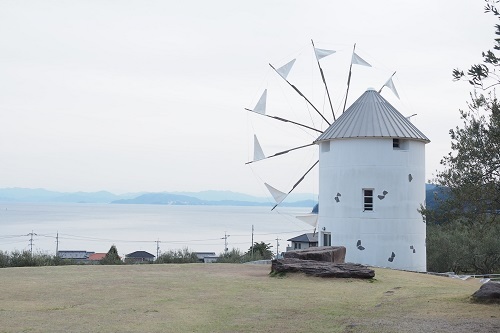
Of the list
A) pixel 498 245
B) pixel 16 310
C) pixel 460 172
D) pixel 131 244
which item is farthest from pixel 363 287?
pixel 131 244

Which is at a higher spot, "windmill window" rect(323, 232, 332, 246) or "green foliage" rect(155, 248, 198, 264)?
"windmill window" rect(323, 232, 332, 246)

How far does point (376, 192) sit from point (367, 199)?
1.77ft

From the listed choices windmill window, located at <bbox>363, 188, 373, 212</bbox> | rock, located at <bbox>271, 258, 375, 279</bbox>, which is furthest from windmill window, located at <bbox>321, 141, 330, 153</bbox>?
rock, located at <bbox>271, 258, 375, 279</bbox>

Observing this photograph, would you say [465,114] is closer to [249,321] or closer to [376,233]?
[249,321]

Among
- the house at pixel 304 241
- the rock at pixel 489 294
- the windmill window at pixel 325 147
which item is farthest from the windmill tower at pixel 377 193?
the house at pixel 304 241

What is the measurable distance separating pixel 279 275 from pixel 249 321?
26.1ft

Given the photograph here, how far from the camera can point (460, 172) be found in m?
13.8

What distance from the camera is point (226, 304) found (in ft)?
49.0

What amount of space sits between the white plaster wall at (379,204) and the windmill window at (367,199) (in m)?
0.20

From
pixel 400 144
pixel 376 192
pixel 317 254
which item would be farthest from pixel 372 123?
pixel 317 254

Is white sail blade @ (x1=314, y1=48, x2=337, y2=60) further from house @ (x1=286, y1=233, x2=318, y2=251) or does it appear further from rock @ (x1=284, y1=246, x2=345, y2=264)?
house @ (x1=286, y1=233, x2=318, y2=251)

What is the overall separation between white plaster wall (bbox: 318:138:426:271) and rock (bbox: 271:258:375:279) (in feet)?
24.6

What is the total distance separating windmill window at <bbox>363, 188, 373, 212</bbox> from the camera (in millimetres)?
28500

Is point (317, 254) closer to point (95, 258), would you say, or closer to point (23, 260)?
point (23, 260)
